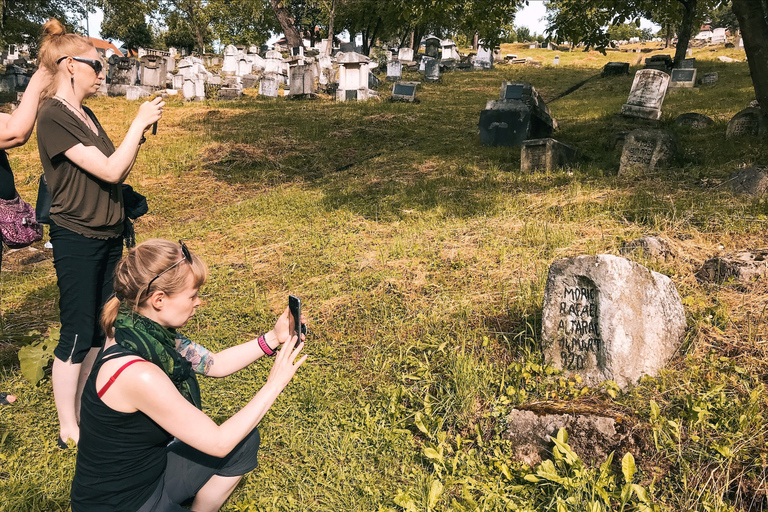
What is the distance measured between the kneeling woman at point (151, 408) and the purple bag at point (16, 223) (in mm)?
1715

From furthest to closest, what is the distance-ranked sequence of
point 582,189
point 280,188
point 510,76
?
1. point 510,76
2. point 280,188
3. point 582,189

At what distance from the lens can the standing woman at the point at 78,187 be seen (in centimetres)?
255

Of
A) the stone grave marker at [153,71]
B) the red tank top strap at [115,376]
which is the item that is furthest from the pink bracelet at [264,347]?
the stone grave marker at [153,71]

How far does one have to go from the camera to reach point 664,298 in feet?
10.0

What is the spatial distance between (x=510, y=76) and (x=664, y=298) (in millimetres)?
21116

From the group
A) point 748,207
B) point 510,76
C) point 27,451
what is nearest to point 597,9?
point 748,207

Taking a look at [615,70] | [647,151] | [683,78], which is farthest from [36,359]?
[615,70]

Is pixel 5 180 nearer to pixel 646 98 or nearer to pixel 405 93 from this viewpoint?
pixel 646 98

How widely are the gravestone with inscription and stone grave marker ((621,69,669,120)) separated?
4628mm

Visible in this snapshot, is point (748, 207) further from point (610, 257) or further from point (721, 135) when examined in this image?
point (721, 135)

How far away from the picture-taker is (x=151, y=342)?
1.81m

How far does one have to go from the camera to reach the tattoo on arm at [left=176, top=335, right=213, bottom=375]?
89.0 inches

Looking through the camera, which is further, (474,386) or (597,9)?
(597,9)

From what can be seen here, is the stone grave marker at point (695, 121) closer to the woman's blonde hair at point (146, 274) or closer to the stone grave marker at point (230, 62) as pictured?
the woman's blonde hair at point (146, 274)
